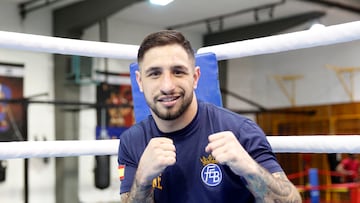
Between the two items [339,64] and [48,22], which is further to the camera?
[339,64]

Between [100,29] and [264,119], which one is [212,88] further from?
[264,119]

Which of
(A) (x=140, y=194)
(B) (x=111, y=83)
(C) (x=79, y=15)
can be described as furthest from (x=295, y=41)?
(B) (x=111, y=83)

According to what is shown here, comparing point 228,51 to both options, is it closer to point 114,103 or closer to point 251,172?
point 251,172

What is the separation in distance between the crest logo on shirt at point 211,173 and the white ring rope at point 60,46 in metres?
0.60

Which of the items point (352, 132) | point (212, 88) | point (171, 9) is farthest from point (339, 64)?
point (212, 88)

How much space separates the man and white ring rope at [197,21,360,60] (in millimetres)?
308

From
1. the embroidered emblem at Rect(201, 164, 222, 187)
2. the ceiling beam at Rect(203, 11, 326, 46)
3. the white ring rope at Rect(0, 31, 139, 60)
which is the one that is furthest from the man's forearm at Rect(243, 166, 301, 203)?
the ceiling beam at Rect(203, 11, 326, 46)

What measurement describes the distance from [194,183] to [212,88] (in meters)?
0.44

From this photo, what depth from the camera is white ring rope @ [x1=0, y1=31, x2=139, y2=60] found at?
1392 mm

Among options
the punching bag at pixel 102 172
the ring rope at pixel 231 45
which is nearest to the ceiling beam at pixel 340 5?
the punching bag at pixel 102 172

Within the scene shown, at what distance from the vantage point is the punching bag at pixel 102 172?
22.4 feet

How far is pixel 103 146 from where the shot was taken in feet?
5.12

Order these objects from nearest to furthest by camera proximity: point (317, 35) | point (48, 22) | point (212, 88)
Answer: point (317, 35) < point (212, 88) < point (48, 22)

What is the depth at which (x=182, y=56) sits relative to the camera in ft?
4.01
